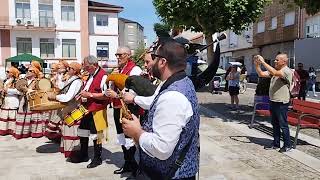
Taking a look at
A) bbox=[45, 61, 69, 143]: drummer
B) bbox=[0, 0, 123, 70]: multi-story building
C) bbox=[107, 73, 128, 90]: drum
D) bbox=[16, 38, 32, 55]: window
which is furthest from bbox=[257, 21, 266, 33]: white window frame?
bbox=[107, 73, 128, 90]: drum

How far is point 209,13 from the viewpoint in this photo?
1659 centimetres

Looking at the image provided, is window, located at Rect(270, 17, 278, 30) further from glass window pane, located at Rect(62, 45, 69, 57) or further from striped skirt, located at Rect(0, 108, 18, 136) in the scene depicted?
striped skirt, located at Rect(0, 108, 18, 136)

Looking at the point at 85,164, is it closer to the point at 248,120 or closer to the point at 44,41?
the point at 248,120

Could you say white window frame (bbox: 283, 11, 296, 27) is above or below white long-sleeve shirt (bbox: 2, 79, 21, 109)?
above

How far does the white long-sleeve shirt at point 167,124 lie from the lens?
2.29 metres

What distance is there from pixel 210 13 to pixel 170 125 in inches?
587

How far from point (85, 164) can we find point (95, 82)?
1394 mm

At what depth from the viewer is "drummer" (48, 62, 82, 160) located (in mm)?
5777

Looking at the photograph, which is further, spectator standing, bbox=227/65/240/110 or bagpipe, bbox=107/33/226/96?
spectator standing, bbox=227/65/240/110

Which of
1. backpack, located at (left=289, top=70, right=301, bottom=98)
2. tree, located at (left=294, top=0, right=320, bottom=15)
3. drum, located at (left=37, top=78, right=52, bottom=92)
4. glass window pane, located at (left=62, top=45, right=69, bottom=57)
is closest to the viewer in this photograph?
drum, located at (left=37, top=78, right=52, bottom=92)

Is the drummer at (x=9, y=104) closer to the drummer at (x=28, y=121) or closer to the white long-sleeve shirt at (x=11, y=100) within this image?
the white long-sleeve shirt at (x=11, y=100)

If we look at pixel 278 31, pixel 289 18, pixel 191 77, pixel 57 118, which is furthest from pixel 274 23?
pixel 191 77

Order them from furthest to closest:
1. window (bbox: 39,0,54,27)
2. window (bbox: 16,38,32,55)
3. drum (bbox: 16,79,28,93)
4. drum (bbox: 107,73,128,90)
A: window (bbox: 39,0,54,27)
window (bbox: 16,38,32,55)
drum (bbox: 16,79,28,93)
drum (bbox: 107,73,128,90)

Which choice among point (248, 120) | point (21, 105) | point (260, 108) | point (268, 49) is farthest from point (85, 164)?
point (268, 49)
